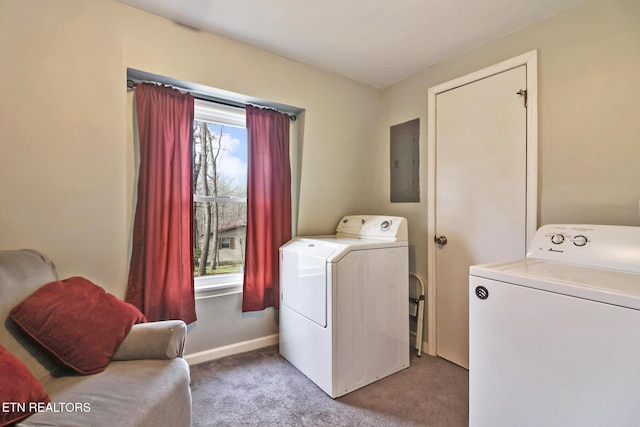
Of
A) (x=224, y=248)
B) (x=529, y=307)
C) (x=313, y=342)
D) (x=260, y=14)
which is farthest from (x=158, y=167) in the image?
(x=529, y=307)

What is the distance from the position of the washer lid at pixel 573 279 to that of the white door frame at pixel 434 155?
0.55 meters

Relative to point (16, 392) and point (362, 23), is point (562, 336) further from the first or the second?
point (362, 23)

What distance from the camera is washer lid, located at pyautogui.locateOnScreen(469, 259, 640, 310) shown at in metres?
0.94

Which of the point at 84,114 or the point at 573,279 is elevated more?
the point at 84,114

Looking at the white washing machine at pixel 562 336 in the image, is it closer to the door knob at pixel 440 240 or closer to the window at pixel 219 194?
the door knob at pixel 440 240

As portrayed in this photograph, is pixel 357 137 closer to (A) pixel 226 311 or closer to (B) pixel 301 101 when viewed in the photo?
(B) pixel 301 101

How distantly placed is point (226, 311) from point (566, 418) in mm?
2030

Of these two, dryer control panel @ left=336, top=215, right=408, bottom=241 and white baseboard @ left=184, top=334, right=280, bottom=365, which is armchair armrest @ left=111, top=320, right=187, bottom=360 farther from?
dryer control panel @ left=336, top=215, right=408, bottom=241

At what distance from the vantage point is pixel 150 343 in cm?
135

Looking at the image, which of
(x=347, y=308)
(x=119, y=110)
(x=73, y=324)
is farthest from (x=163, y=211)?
(x=347, y=308)

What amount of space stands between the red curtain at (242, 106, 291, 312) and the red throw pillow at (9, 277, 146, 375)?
1.01 m

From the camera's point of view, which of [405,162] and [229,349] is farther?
[405,162]

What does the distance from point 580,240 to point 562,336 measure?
0.67m

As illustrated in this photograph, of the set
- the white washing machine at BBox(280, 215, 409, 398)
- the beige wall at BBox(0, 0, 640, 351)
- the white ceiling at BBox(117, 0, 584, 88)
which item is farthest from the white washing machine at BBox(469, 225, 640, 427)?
the white ceiling at BBox(117, 0, 584, 88)
